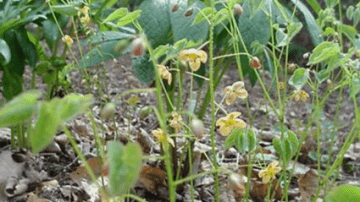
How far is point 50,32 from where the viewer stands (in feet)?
4.23

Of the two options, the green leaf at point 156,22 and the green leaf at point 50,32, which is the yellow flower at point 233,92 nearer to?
the green leaf at point 156,22

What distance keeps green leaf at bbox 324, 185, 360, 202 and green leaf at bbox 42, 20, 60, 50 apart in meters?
0.87

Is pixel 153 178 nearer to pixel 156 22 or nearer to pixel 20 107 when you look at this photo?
pixel 156 22

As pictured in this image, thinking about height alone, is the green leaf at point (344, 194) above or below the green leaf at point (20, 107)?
below

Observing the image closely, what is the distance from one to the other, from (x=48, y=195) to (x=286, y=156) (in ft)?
2.17

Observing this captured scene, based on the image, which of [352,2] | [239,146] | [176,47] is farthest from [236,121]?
[352,2]

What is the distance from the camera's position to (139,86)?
2.69 meters

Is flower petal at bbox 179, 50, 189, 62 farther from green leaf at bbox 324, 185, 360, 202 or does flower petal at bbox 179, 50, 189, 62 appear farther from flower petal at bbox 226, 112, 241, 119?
green leaf at bbox 324, 185, 360, 202

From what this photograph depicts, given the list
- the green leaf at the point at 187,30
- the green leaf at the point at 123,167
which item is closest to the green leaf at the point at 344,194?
the green leaf at the point at 123,167

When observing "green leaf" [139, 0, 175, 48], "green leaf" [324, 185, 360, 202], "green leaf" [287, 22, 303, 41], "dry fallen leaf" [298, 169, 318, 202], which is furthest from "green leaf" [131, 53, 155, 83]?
"green leaf" [324, 185, 360, 202]

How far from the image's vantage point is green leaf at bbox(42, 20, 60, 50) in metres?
1.28

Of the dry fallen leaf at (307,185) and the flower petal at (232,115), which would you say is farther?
the dry fallen leaf at (307,185)

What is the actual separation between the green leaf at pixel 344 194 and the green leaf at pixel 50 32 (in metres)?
0.87

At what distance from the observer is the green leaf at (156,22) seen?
1.12m
